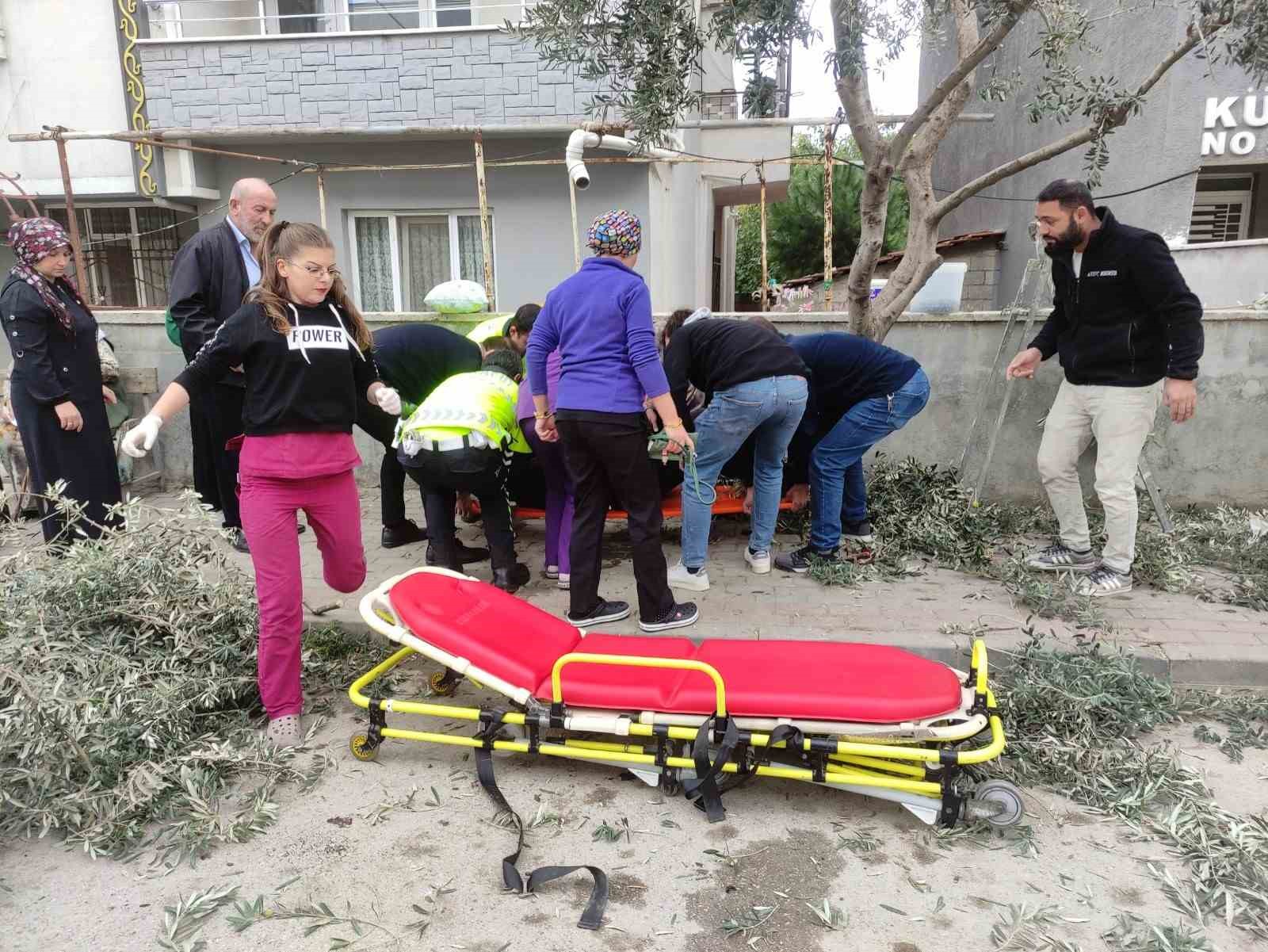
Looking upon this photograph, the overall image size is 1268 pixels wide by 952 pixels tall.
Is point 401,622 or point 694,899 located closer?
point 694,899

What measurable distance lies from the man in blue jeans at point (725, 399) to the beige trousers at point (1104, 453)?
1551mm

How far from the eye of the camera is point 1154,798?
2973mm

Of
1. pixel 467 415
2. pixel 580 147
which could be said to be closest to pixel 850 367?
pixel 467 415

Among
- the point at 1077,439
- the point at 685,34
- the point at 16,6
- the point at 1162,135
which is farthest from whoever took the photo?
the point at 16,6

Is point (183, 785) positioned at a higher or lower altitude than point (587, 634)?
lower

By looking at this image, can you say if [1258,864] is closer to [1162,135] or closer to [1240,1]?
[1240,1]

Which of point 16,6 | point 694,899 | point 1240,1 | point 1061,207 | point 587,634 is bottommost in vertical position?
point 694,899

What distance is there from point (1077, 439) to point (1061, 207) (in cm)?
131

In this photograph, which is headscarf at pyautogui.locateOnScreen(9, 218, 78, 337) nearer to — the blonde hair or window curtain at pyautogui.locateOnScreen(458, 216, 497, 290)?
the blonde hair


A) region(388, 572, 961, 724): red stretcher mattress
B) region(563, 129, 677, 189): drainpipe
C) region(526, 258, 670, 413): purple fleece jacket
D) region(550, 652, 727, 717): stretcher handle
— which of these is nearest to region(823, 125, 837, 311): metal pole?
region(563, 129, 677, 189): drainpipe

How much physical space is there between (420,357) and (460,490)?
1110 millimetres

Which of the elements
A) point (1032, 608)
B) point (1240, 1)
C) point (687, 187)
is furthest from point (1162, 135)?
point (1032, 608)

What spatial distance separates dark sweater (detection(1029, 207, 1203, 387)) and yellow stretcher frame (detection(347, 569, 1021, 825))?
7.91 feet

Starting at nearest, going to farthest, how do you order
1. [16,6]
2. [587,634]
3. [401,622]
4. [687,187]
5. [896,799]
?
[896,799] → [401,622] → [587,634] → [16,6] → [687,187]
